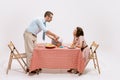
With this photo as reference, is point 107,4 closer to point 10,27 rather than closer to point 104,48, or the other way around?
point 104,48

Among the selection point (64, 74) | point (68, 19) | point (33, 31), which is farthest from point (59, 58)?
point (68, 19)

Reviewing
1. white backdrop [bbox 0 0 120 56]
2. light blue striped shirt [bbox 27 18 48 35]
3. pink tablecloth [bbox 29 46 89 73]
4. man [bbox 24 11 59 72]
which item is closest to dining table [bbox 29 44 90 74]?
pink tablecloth [bbox 29 46 89 73]

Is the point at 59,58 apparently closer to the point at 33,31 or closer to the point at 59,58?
the point at 59,58

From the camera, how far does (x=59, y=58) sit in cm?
581

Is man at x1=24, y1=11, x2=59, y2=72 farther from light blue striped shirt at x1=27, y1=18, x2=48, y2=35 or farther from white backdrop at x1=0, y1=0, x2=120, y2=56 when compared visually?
white backdrop at x1=0, y1=0, x2=120, y2=56

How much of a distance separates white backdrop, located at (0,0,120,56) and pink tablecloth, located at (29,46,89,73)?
8.38ft

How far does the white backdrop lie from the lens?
324 inches

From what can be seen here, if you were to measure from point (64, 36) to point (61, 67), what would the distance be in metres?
2.67

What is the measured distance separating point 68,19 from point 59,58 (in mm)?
2755

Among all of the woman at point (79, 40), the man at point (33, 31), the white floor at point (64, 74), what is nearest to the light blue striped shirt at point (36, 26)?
the man at point (33, 31)

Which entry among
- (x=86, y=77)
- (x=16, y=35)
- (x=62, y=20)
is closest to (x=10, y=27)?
(x=16, y=35)

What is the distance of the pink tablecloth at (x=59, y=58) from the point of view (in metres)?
5.75

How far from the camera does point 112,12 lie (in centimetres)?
841

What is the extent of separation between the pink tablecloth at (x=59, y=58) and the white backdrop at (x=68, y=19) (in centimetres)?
255
